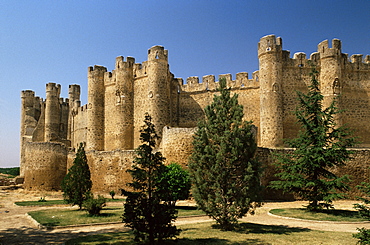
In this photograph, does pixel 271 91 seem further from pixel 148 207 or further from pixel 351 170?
pixel 148 207

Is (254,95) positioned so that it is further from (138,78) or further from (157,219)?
(157,219)

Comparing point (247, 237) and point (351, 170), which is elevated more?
point (351, 170)

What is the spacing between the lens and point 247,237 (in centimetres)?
1135

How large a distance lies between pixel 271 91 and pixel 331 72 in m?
4.93

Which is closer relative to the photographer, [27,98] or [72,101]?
[27,98]

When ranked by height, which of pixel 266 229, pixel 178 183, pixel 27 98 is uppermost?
pixel 27 98

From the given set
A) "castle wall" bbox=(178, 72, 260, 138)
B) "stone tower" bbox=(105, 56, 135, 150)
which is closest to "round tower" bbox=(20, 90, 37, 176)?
"stone tower" bbox=(105, 56, 135, 150)

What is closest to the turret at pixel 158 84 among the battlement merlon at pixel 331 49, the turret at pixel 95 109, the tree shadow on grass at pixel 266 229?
the turret at pixel 95 109

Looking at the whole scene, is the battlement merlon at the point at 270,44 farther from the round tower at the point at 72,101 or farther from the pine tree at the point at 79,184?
the round tower at the point at 72,101

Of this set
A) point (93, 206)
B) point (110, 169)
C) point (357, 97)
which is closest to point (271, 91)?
point (357, 97)

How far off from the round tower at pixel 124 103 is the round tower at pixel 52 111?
13.6 meters

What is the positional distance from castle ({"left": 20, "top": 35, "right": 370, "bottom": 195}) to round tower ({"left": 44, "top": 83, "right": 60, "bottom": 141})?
10521 mm

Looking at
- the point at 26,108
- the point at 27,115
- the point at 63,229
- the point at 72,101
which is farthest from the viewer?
the point at 72,101

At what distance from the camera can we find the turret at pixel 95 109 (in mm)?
34500
